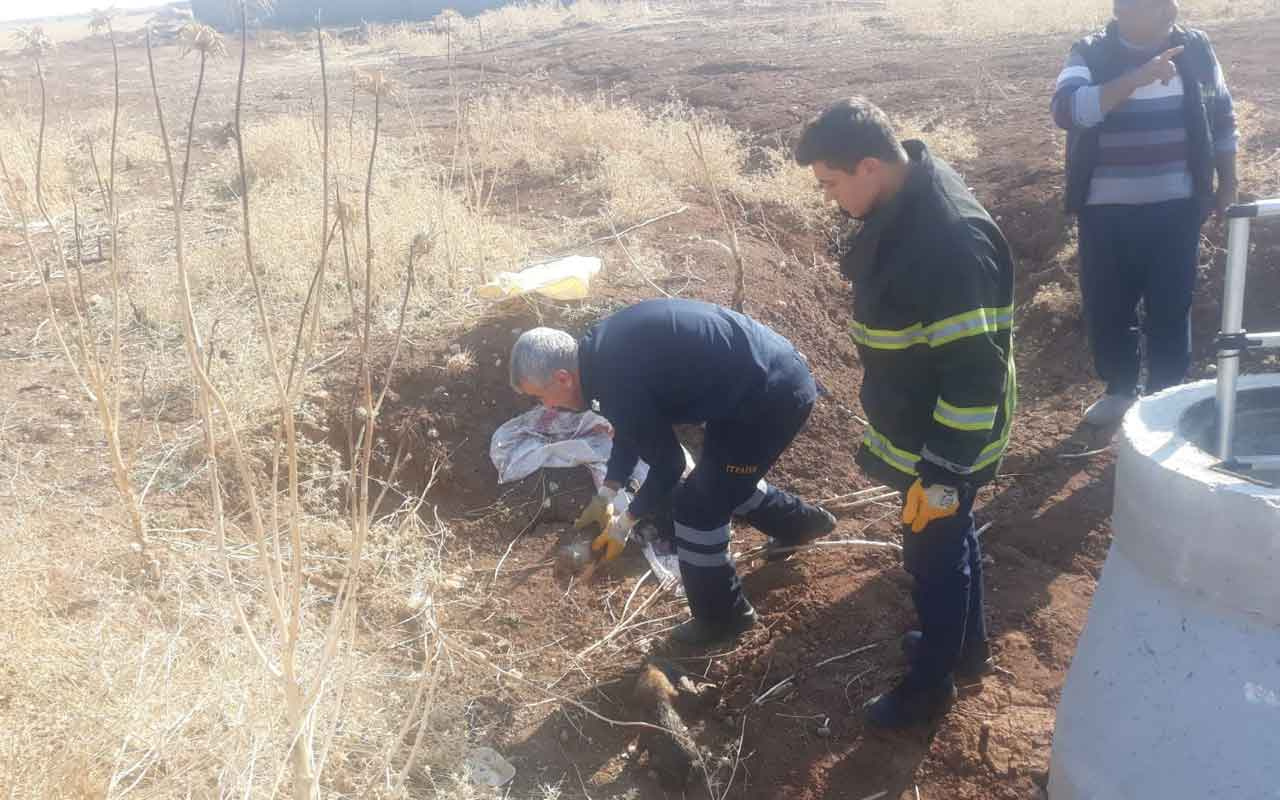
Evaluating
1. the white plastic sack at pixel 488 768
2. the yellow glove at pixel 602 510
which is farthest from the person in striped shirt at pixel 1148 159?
the white plastic sack at pixel 488 768

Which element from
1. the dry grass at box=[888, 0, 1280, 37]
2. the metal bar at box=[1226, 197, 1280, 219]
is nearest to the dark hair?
the metal bar at box=[1226, 197, 1280, 219]

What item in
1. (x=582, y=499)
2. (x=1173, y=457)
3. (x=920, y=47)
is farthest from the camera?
(x=920, y=47)

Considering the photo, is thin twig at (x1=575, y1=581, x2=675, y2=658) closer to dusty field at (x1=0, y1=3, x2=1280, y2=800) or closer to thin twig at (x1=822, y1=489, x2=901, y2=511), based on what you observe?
dusty field at (x1=0, y1=3, x2=1280, y2=800)

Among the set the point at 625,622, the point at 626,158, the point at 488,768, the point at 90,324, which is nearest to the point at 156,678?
the point at 488,768

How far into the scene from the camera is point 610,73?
51.7ft

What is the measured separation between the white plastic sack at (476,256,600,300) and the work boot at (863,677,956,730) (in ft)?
8.99

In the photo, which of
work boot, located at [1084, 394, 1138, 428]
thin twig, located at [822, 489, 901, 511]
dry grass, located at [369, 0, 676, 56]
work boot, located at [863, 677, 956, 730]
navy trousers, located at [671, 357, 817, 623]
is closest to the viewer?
work boot, located at [863, 677, 956, 730]

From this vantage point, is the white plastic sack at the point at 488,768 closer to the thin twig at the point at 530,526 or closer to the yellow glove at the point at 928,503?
the thin twig at the point at 530,526

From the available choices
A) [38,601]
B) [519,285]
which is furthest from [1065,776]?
[519,285]

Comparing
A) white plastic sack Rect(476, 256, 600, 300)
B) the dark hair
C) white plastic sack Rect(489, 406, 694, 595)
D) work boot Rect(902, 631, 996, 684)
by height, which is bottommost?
work boot Rect(902, 631, 996, 684)

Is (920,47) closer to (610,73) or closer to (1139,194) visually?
(610,73)

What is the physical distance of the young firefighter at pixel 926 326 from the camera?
224 cm

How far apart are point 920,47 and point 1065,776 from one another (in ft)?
50.6

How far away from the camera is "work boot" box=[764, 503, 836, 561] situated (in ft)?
11.9
